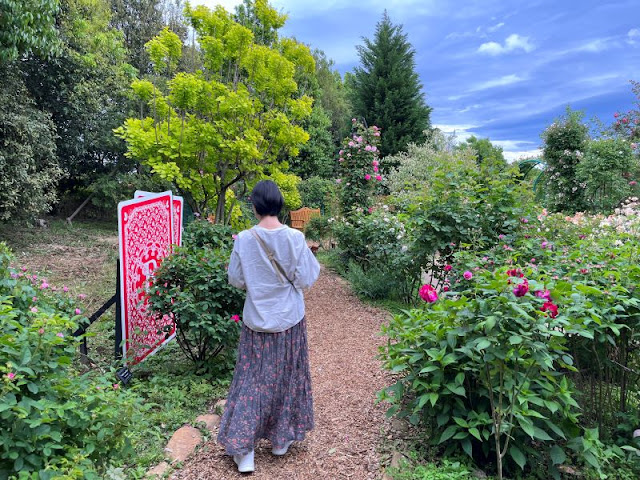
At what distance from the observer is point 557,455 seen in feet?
6.22

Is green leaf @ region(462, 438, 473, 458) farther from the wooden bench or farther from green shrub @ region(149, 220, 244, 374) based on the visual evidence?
the wooden bench

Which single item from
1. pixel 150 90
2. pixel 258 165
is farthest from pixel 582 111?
pixel 150 90

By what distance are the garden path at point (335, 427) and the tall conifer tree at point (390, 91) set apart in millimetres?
14508

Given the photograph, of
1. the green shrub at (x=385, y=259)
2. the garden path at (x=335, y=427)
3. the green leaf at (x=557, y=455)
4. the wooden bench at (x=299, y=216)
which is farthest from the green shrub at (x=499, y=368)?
the wooden bench at (x=299, y=216)

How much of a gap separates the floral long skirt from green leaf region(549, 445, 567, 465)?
1152 mm

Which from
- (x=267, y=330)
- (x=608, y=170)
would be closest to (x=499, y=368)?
(x=267, y=330)

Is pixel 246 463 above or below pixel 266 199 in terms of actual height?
below

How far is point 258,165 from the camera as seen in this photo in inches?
217

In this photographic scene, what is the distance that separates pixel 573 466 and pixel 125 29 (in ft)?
Result: 62.1

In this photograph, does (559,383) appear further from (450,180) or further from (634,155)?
(634,155)

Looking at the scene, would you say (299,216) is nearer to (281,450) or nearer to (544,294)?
(281,450)

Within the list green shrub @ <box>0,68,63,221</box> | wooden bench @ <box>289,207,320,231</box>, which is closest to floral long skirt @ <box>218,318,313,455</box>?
green shrub @ <box>0,68,63,221</box>

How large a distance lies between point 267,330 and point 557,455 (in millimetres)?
1391

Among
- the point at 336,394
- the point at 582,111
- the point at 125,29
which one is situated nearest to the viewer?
the point at 336,394
